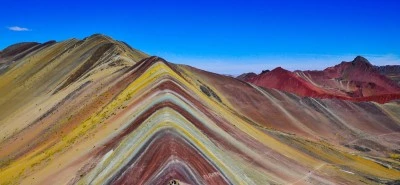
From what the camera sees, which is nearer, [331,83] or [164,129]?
[164,129]

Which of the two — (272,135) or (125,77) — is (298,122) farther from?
(125,77)

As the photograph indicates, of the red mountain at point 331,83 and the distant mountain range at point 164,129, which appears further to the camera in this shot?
the red mountain at point 331,83

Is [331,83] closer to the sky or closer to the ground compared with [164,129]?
closer to the sky

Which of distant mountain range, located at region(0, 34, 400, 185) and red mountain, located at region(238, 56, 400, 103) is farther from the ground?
red mountain, located at region(238, 56, 400, 103)

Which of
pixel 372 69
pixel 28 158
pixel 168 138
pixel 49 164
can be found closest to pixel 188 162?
pixel 168 138

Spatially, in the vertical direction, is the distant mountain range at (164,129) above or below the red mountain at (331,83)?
below
